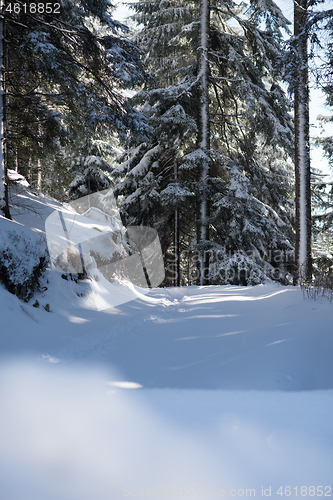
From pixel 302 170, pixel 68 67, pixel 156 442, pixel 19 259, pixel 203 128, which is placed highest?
pixel 203 128

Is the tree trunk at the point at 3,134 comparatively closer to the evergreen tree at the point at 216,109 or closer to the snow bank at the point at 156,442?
the snow bank at the point at 156,442

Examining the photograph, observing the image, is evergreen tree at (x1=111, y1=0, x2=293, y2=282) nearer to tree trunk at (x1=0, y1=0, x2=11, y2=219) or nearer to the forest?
the forest

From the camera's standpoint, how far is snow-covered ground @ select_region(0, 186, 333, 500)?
6.40 ft

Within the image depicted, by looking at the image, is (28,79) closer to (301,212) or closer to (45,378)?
(45,378)

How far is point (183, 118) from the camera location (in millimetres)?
12172

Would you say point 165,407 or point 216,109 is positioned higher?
point 216,109

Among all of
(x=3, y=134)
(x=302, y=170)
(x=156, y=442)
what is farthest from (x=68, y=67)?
(x=156, y=442)

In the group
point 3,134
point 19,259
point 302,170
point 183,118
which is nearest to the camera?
point 19,259

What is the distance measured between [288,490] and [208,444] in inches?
22.8

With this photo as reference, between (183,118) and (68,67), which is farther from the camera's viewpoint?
(183,118)

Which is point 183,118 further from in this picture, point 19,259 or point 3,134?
point 19,259

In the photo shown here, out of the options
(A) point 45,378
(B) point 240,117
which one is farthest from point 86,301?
(B) point 240,117

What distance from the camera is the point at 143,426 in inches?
A: 97.5

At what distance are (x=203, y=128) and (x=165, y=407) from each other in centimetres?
1269
